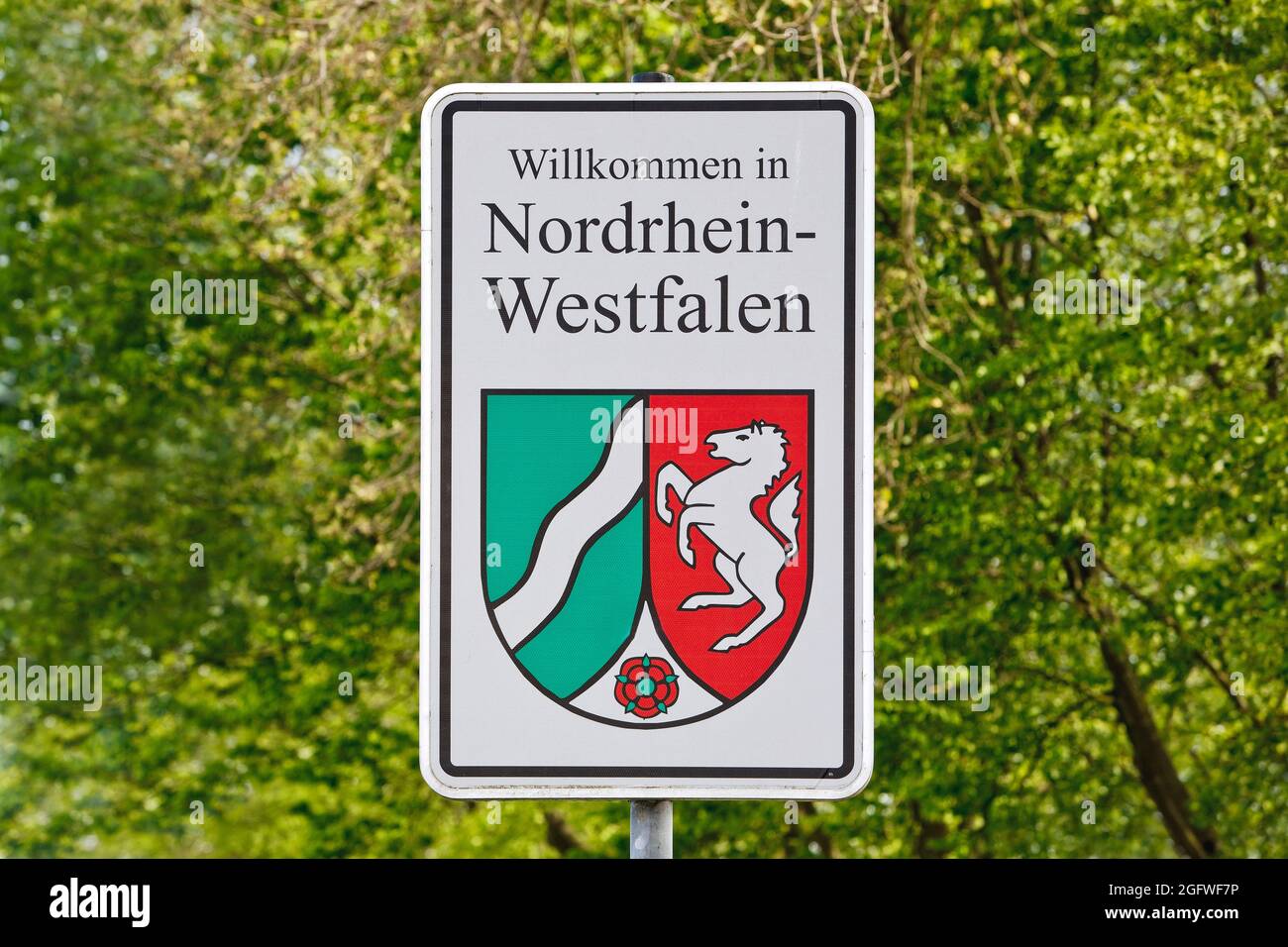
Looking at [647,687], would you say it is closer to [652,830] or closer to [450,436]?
[652,830]

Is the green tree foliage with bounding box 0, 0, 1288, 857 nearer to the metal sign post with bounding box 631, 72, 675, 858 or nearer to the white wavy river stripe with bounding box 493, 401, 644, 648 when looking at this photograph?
the white wavy river stripe with bounding box 493, 401, 644, 648

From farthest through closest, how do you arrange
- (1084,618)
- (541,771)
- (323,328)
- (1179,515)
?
(323,328) → (1084,618) → (1179,515) → (541,771)

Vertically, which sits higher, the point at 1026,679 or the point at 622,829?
the point at 1026,679

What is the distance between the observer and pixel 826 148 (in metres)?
2.19

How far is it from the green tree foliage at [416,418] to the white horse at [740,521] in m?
4.83

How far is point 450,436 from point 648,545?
33 centimetres

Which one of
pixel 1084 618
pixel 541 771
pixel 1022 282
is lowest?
pixel 1084 618

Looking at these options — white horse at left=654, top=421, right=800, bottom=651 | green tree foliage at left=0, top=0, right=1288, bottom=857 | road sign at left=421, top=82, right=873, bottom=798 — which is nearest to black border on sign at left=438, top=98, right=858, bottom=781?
road sign at left=421, top=82, right=873, bottom=798

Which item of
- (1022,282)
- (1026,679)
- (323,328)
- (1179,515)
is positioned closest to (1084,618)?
(1026,679)

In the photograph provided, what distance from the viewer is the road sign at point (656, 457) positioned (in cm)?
213

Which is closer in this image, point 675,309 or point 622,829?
point 675,309

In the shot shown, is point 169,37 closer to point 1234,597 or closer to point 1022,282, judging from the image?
point 1022,282

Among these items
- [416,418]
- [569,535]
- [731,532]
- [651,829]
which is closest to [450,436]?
[569,535]

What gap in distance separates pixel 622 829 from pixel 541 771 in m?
10.5
